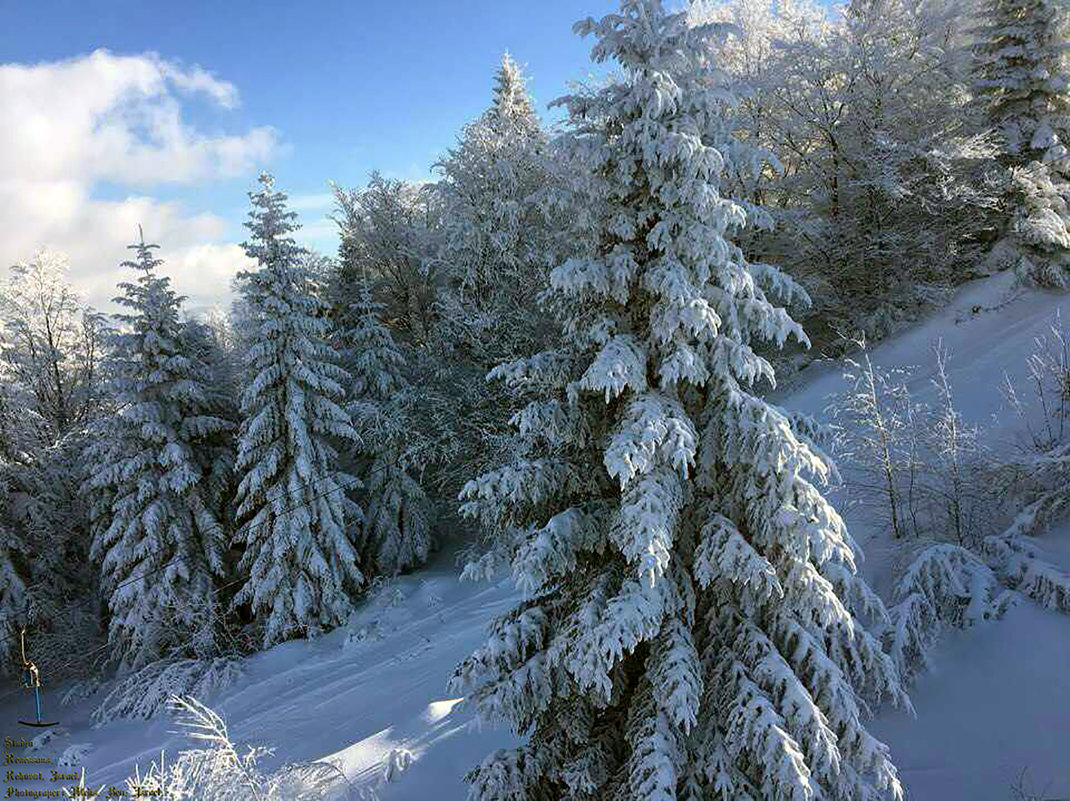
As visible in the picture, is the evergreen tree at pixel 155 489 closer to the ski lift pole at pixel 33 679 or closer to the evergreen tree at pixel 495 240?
the ski lift pole at pixel 33 679

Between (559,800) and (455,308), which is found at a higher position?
(455,308)

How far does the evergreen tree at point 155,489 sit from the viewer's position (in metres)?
16.9

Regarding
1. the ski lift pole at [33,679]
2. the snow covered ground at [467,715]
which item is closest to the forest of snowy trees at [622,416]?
the snow covered ground at [467,715]

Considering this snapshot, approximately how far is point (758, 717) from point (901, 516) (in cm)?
737

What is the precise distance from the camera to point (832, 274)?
19141mm

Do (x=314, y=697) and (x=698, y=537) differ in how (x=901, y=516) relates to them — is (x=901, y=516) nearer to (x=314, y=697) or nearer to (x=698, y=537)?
(x=698, y=537)

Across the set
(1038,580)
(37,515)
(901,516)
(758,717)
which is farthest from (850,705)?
(37,515)

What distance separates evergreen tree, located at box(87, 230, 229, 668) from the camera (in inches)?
666

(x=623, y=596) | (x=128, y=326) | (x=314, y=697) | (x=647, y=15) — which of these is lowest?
(x=314, y=697)

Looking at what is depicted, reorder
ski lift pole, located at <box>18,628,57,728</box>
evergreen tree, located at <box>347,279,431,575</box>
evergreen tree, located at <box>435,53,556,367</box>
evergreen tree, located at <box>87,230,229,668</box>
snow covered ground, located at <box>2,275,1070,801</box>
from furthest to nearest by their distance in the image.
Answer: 1. evergreen tree, located at <box>347,279,431,575</box>
2. evergreen tree, located at <box>435,53,556,367</box>
3. evergreen tree, located at <box>87,230,229,668</box>
4. ski lift pole, located at <box>18,628,57,728</box>
5. snow covered ground, located at <box>2,275,1070,801</box>

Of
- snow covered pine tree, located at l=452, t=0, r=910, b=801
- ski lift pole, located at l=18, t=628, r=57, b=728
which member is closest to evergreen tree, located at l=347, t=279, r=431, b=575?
ski lift pole, located at l=18, t=628, r=57, b=728

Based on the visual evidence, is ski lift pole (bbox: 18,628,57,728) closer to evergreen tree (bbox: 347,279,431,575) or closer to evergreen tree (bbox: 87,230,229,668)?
evergreen tree (bbox: 87,230,229,668)

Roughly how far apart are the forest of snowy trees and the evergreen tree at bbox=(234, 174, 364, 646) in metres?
0.11

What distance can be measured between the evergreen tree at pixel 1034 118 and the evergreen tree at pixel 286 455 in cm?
1953
